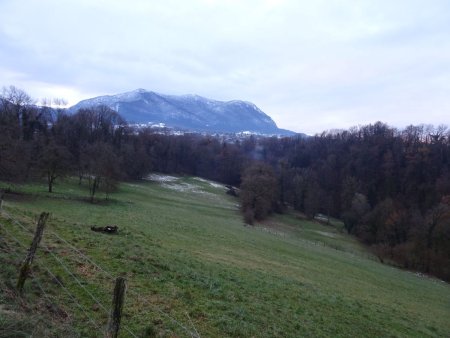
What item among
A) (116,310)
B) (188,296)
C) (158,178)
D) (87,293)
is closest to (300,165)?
(158,178)

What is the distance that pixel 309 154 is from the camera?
15538cm

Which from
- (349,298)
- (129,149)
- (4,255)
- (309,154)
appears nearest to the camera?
(4,255)

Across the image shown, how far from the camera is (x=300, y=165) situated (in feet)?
502

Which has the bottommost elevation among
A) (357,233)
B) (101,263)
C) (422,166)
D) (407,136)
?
(357,233)

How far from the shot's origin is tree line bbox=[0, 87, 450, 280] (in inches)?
2293

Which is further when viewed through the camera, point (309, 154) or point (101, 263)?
point (309, 154)

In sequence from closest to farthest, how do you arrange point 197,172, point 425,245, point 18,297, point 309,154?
point 18,297, point 425,245, point 197,172, point 309,154

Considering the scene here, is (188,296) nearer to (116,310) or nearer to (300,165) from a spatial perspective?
(116,310)

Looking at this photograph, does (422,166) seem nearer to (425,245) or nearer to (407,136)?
(407,136)

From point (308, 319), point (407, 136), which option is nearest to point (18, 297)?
point (308, 319)

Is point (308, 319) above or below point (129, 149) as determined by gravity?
below

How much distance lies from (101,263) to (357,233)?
7552 centimetres

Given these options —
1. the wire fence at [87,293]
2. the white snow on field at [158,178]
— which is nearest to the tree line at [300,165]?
the white snow on field at [158,178]

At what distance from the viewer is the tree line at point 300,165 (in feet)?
191
